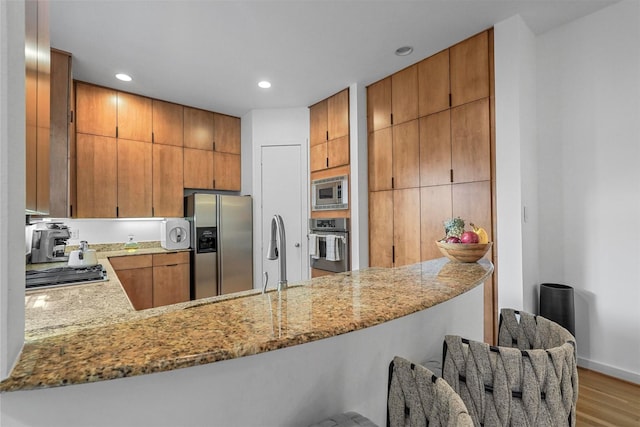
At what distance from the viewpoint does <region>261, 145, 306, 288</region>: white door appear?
4410 millimetres

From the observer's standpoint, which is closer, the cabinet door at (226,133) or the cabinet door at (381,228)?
the cabinet door at (381,228)

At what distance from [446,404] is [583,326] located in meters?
2.64

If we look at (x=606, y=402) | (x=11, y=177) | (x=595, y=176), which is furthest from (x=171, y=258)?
(x=595, y=176)

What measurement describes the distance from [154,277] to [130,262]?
316mm

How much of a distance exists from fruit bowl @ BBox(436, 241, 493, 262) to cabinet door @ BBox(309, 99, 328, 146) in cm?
278

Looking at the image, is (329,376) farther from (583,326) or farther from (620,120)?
(620,120)

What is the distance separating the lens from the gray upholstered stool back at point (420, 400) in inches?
26.3

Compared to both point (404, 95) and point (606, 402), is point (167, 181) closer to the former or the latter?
point (404, 95)

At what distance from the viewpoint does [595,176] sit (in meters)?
2.49

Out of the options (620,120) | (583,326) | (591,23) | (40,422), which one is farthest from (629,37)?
(40,422)

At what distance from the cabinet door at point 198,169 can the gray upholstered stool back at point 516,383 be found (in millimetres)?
4083

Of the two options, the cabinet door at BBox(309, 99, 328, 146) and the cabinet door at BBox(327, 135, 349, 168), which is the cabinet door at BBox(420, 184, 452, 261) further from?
the cabinet door at BBox(309, 99, 328, 146)

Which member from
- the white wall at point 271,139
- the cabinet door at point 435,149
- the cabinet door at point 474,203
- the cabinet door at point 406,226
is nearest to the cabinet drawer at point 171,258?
the white wall at point 271,139

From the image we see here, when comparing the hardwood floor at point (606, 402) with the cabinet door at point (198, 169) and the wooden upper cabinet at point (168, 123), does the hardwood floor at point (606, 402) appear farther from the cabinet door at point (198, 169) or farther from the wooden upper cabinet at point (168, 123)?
the wooden upper cabinet at point (168, 123)
